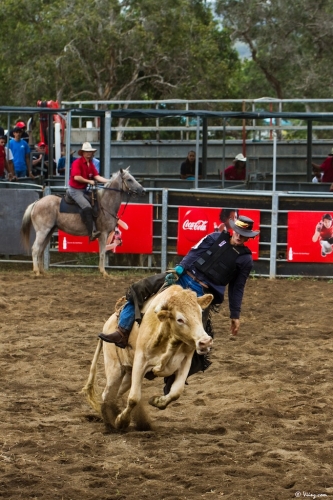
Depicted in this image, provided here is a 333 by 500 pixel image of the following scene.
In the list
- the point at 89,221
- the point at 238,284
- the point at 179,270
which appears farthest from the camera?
the point at 89,221

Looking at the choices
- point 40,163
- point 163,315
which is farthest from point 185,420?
point 40,163

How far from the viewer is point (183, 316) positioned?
20.2 ft

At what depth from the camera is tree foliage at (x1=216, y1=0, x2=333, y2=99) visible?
3588 centimetres

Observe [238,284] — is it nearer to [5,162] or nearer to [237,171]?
[5,162]

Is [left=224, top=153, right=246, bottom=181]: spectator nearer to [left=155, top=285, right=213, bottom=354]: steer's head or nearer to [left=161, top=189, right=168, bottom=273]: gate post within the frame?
[left=161, top=189, right=168, bottom=273]: gate post

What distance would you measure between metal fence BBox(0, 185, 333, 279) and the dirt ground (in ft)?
9.15

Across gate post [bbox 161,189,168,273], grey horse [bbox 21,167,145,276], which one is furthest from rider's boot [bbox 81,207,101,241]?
gate post [bbox 161,189,168,273]

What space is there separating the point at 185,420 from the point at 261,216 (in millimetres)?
8234

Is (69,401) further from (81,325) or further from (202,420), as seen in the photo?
(81,325)

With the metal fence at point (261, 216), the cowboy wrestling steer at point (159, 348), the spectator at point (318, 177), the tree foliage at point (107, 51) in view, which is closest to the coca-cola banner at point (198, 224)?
the metal fence at point (261, 216)

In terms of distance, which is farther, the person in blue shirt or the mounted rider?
the mounted rider

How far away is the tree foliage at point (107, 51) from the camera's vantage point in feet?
104

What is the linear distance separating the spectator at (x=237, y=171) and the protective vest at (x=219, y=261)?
13.0 m

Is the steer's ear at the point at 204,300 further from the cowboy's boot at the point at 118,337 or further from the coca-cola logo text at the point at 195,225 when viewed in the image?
the coca-cola logo text at the point at 195,225
